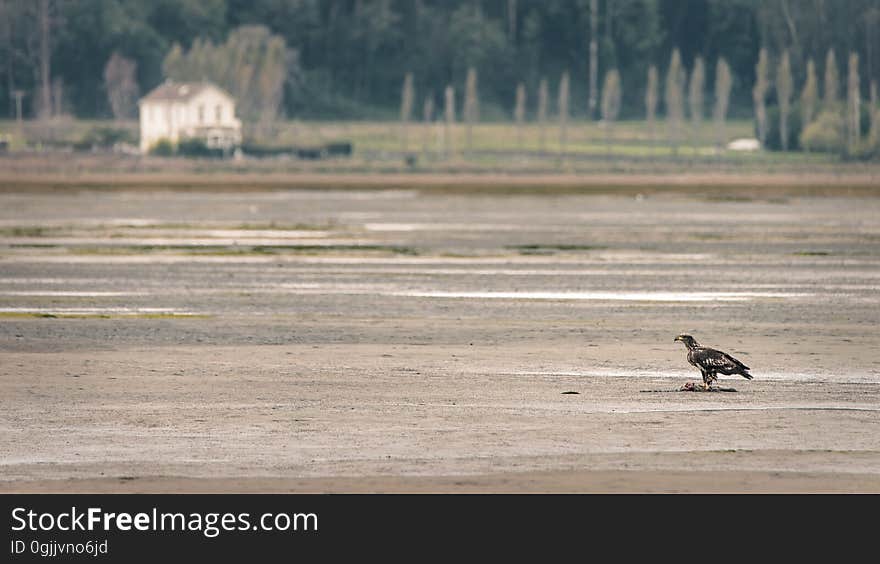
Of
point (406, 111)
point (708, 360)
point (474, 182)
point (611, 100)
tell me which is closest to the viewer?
point (708, 360)

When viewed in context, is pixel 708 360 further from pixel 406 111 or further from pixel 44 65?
pixel 44 65

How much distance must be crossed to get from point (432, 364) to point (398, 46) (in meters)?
175

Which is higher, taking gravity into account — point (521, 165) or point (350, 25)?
point (350, 25)

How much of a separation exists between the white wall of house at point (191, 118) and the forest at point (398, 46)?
940 centimetres

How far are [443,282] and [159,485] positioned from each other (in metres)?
19.6

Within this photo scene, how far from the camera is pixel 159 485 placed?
13594mm

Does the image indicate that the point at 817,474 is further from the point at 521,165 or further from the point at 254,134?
the point at 254,134

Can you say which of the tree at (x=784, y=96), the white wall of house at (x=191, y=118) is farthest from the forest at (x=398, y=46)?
the tree at (x=784, y=96)

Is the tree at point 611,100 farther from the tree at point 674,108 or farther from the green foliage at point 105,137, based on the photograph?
the green foliage at point 105,137

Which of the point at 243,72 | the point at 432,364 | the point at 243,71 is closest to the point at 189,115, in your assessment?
the point at 243,72

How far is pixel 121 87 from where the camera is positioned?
568 feet

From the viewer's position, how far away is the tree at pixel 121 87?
564ft

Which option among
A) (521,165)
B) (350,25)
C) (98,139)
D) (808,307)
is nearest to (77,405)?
(808,307)
